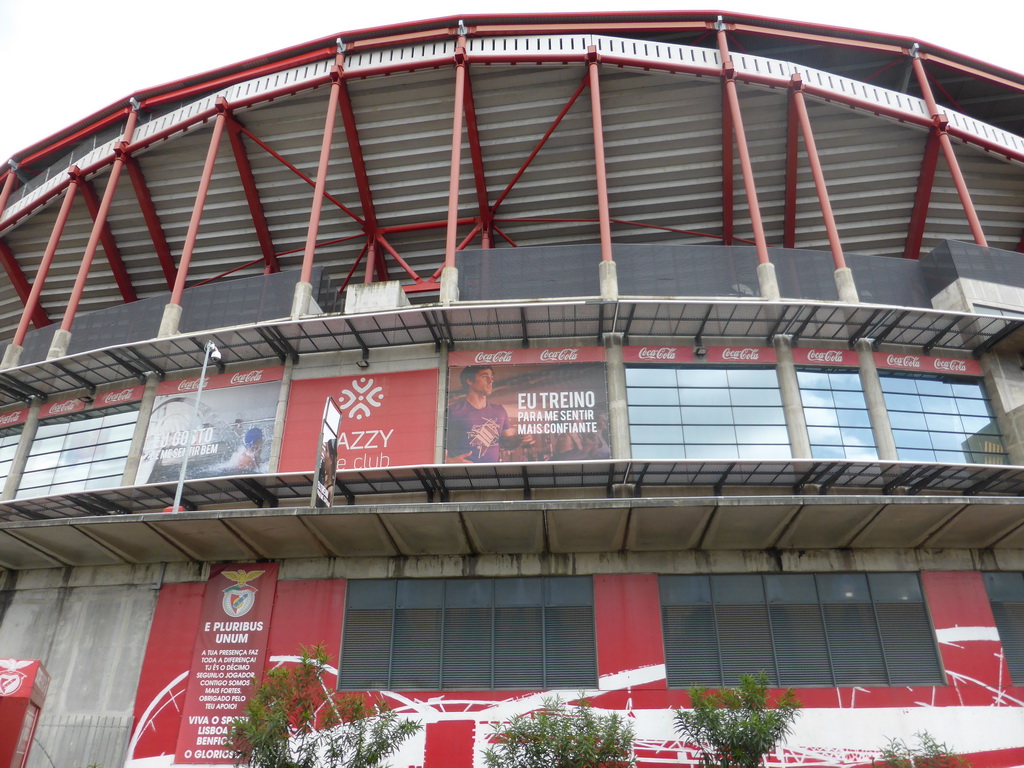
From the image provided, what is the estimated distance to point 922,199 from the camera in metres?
31.8

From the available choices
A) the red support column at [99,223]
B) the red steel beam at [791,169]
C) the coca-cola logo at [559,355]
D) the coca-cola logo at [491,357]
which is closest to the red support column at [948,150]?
the red steel beam at [791,169]

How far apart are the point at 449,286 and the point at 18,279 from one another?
26.4 metres

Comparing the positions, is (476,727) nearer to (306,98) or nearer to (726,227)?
(726,227)

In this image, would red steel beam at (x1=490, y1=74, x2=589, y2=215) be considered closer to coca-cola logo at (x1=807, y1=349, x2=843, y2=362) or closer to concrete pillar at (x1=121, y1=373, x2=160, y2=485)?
coca-cola logo at (x1=807, y1=349, x2=843, y2=362)

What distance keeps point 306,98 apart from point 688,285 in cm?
1858

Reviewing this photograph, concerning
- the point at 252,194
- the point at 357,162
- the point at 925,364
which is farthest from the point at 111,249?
the point at 925,364

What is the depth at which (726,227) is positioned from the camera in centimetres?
3244

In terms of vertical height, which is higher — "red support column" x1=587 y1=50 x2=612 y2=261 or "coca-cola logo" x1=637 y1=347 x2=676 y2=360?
"red support column" x1=587 y1=50 x2=612 y2=261

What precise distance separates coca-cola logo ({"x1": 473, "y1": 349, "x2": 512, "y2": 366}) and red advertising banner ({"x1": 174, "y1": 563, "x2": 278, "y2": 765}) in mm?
9010

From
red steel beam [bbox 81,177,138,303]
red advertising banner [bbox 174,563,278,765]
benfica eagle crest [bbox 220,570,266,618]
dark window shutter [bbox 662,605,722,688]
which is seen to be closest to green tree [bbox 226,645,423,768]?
red advertising banner [bbox 174,563,278,765]

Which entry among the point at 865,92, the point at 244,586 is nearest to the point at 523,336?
the point at 244,586

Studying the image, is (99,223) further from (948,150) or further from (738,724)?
(948,150)

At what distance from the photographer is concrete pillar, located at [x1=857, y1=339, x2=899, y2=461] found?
76.0ft

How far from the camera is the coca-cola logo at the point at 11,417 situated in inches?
1145
